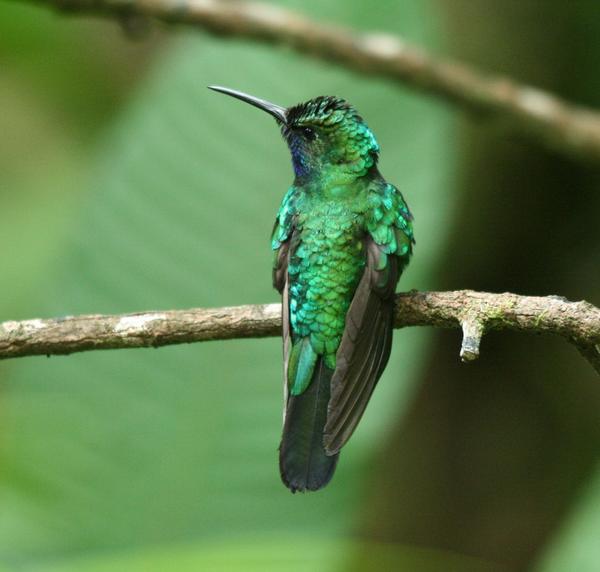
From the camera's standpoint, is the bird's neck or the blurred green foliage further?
the blurred green foliage

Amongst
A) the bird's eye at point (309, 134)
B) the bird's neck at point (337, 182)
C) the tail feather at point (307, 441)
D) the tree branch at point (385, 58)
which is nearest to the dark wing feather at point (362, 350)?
the tail feather at point (307, 441)

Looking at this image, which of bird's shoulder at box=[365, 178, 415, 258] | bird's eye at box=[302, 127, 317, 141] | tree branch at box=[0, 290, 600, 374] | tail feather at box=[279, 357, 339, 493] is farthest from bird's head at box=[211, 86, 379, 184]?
tail feather at box=[279, 357, 339, 493]

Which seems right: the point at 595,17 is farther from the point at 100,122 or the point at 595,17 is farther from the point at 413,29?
the point at 100,122

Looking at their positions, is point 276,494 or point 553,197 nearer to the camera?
point 276,494

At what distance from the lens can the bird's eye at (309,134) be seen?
3.63m

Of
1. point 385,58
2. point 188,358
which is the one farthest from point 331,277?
point 385,58

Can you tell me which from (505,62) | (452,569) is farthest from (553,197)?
(452,569)

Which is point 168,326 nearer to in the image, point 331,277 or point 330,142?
point 331,277

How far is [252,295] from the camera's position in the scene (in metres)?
4.19

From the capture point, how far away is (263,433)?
400 centimetres

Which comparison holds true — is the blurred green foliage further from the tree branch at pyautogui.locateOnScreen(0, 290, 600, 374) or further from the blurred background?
the tree branch at pyautogui.locateOnScreen(0, 290, 600, 374)

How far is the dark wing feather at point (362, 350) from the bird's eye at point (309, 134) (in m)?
0.61

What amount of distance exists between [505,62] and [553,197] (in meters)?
0.86

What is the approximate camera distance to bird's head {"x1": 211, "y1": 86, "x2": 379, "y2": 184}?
3547 millimetres
